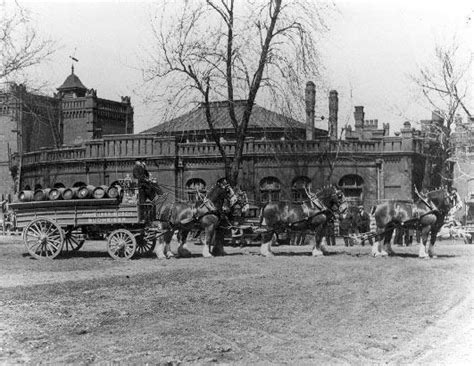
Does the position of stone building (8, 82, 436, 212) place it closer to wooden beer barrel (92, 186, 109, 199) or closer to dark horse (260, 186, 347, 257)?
dark horse (260, 186, 347, 257)

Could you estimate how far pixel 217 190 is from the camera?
16.9 meters

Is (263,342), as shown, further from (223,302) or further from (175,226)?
(175,226)

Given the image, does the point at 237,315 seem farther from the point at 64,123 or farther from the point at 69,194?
the point at 64,123

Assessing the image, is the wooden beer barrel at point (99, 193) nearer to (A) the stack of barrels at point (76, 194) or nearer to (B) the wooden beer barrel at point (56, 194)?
(A) the stack of barrels at point (76, 194)

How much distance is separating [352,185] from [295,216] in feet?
64.0

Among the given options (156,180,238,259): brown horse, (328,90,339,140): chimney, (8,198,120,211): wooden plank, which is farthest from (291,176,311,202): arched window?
(8,198,120,211): wooden plank

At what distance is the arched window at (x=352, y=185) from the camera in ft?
119

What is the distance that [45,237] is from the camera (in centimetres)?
1587

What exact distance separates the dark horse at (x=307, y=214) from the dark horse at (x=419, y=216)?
1191 millimetres

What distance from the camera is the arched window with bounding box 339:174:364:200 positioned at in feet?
119

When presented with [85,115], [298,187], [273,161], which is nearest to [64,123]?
[85,115]

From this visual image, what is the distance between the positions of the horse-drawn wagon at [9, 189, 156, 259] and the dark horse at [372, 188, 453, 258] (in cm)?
634

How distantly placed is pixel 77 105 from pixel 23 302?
4517cm

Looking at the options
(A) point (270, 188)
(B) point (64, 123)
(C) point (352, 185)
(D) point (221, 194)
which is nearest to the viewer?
(D) point (221, 194)
